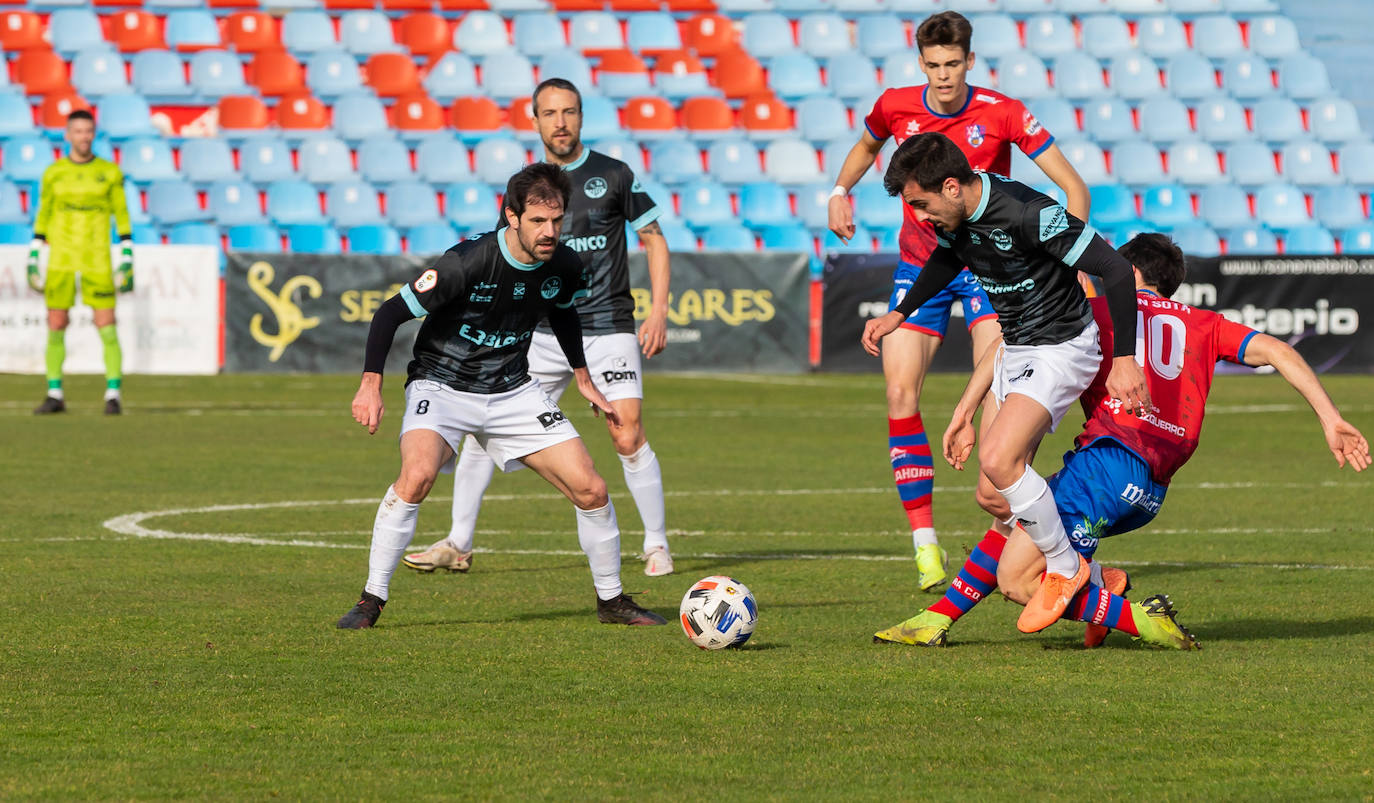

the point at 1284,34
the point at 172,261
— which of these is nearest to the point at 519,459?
the point at 172,261

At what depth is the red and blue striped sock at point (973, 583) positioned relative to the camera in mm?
5656

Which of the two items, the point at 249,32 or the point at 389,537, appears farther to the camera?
the point at 249,32

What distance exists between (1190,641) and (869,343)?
137 centimetres

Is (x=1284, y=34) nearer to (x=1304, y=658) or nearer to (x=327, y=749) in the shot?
(x=1304, y=658)

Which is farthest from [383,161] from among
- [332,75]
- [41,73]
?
[41,73]

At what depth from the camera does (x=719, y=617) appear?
18.0ft

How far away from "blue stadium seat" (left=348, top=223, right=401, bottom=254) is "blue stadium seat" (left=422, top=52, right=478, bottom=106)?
9.72ft

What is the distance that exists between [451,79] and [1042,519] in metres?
21.0

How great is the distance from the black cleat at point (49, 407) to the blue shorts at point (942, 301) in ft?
32.0

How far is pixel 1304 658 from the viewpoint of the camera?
5.32 meters

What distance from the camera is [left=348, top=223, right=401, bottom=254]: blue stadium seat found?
23125mm

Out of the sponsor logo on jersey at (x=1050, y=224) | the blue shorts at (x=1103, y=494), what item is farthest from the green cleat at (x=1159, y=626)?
the sponsor logo on jersey at (x=1050, y=224)

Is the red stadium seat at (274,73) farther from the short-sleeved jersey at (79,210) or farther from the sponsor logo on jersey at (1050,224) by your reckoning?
the sponsor logo on jersey at (1050,224)

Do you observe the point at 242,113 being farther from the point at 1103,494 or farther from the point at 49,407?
the point at 1103,494
